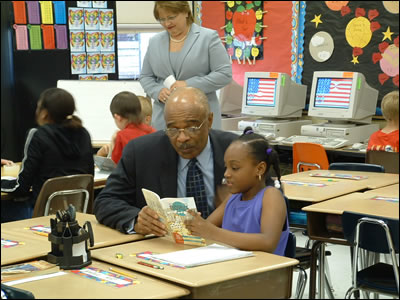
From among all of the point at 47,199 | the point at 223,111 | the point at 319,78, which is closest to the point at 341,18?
the point at 319,78

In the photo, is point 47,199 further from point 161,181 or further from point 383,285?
point 383,285

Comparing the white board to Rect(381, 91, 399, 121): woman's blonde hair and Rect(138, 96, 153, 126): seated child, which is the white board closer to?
Rect(138, 96, 153, 126): seated child

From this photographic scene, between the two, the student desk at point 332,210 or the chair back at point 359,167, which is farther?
the chair back at point 359,167

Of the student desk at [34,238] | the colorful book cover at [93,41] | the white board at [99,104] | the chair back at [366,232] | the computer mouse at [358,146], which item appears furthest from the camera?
the computer mouse at [358,146]

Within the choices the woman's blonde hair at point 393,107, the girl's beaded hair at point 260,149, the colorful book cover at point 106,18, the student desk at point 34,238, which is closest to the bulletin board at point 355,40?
the colorful book cover at point 106,18

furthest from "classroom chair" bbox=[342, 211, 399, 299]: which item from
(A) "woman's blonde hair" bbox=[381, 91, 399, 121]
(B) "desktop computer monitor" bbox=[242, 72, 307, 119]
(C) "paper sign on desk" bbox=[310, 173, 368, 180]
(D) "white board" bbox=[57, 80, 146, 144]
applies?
(B) "desktop computer monitor" bbox=[242, 72, 307, 119]

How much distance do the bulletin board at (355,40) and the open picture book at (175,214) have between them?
11.5ft

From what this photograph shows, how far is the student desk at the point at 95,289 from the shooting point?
57.8 inches

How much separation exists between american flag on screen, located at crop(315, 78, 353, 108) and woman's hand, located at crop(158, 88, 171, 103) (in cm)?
240

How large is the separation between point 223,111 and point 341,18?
139 centimetres


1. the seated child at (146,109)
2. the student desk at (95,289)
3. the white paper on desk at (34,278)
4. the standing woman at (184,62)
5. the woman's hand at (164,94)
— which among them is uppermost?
the standing woman at (184,62)

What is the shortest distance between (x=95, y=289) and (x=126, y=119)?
7.89 ft

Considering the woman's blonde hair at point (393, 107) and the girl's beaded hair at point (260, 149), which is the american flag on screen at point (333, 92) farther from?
the woman's blonde hair at point (393, 107)

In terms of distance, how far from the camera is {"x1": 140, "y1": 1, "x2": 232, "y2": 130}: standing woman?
3338 mm
